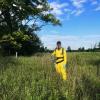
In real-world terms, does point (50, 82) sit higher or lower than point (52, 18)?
lower

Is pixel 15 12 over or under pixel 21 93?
over

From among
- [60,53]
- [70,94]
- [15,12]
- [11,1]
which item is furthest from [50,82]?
[15,12]

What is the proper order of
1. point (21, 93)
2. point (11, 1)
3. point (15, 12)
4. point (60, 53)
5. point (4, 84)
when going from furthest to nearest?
point (15, 12), point (11, 1), point (60, 53), point (4, 84), point (21, 93)

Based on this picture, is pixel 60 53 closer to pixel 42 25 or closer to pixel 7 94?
pixel 7 94

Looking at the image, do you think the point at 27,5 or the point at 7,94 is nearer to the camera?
the point at 7,94

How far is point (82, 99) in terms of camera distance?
8.43 metres

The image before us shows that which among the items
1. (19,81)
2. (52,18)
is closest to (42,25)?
(52,18)

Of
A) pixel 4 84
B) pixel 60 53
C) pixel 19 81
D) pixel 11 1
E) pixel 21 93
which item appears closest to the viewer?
pixel 21 93

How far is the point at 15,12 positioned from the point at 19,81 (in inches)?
1407

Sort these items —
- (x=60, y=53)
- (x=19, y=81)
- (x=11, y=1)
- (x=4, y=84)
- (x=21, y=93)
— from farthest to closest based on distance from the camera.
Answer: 1. (x=11, y=1)
2. (x=60, y=53)
3. (x=19, y=81)
4. (x=4, y=84)
5. (x=21, y=93)

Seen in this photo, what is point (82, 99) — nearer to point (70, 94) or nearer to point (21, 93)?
point (70, 94)

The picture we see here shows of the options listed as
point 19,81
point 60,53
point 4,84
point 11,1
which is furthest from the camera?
point 11,1

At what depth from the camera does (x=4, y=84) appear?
32.4 feet

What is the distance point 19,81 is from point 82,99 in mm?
2626
